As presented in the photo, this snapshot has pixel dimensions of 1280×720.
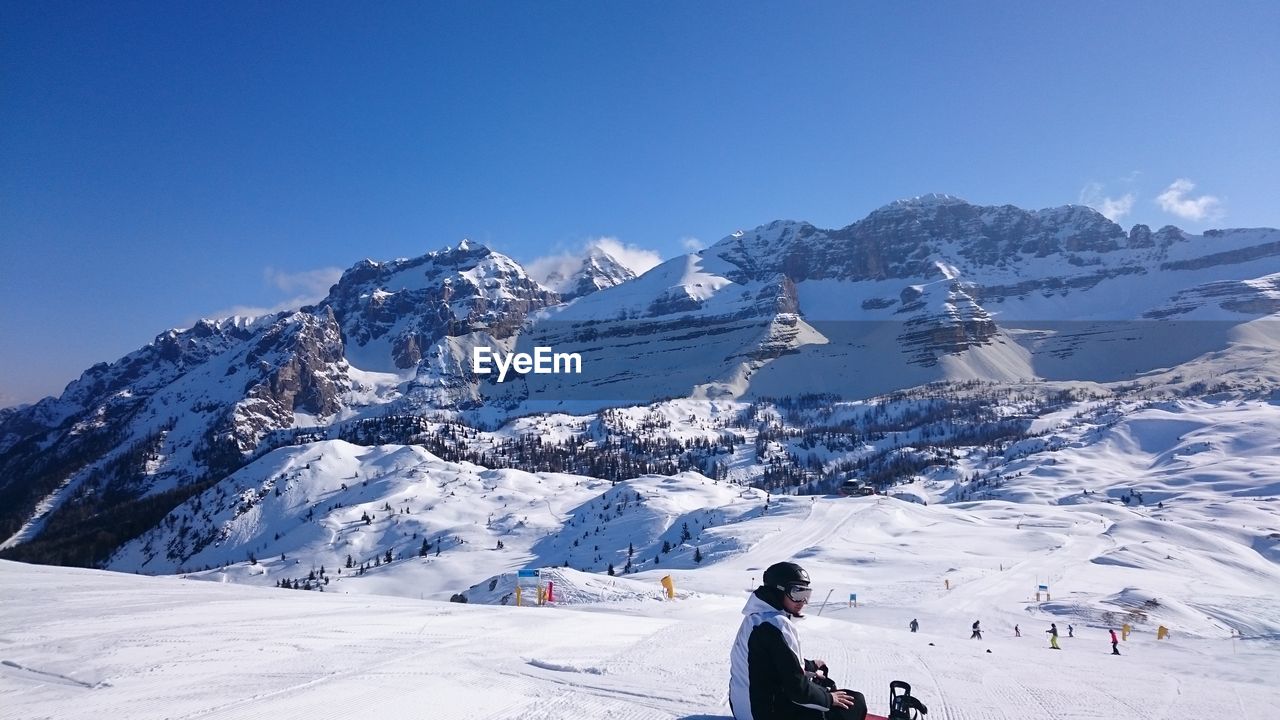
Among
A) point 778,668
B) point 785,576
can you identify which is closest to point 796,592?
point 785,576

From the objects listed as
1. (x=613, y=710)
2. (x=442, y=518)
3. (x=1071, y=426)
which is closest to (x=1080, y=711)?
(x=613, y=710)

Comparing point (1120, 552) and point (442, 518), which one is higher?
point (1120, 552)

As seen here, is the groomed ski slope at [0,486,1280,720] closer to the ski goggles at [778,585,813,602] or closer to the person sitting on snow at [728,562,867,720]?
the person sitting on snow at [728,562,867,720]

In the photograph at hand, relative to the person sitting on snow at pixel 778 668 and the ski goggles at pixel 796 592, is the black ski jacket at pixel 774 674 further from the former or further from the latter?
the ski goggles at pixel 796 592

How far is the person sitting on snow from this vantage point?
16.2ft

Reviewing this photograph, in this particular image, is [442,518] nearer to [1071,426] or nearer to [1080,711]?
[1080,711]

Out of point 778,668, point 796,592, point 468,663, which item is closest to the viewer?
point 778,668

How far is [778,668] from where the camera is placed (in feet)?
16.3

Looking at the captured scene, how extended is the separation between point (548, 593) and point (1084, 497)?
101 m

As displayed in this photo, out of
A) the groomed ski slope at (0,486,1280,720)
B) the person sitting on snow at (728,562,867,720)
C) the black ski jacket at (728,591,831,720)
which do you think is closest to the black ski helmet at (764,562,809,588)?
the person sitting on snow at (728,562,867,720)

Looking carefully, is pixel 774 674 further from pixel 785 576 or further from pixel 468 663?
pixel 468 663

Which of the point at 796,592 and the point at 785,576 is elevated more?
the point at 785,576

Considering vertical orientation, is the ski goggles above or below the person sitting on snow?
above

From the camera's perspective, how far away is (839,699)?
509 cm
